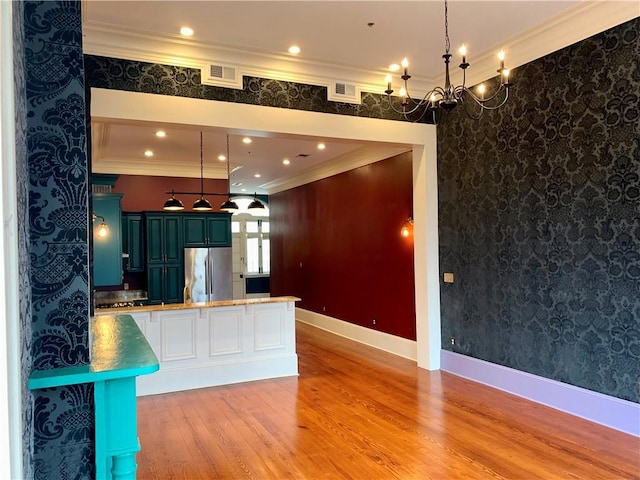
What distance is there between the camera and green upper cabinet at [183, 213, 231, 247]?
27.5ft

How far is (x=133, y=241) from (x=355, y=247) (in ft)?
12.7

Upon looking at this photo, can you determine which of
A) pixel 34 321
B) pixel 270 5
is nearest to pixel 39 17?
pixel 34 321

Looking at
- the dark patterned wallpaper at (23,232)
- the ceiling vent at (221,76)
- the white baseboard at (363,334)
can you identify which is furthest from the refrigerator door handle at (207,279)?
the dark patterned wallpaper at (23,232)

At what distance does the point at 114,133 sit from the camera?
6.21 m

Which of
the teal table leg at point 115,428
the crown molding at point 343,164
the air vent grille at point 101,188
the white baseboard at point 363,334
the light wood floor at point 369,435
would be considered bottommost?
the light wood floor at point 369,435

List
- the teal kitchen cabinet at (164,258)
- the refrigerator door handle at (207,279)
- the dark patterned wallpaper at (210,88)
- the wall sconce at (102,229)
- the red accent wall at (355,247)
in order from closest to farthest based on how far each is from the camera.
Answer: the dark patterned wallpaper at (210,88)
the red accent wall at (355,247)
the wall sconce at (102,229)
the teal kitchen cabinet at (164,258)
the refrigerator door handle at (207,279)

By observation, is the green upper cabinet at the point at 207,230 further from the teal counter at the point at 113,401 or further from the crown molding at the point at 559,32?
the teal counter at the point at 113,401

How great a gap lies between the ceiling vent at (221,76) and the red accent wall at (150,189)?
14.8ft

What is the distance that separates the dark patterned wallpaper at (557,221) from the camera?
356 cm

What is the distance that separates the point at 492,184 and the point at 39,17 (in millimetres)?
4211

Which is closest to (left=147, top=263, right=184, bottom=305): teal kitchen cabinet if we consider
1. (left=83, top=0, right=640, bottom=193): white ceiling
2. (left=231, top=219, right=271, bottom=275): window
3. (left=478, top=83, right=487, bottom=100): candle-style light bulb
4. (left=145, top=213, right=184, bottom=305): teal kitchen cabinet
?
(left=145, top=213, right=184, bottom=305): teal kitchen cabinet

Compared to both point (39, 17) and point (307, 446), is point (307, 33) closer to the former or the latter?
point (39, 17)

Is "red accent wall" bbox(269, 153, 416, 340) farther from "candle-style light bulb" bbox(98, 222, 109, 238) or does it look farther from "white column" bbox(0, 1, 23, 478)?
"white column" bbox(0, 1, 23, 478)

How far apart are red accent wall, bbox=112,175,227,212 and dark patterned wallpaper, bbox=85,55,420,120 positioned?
4.49m
